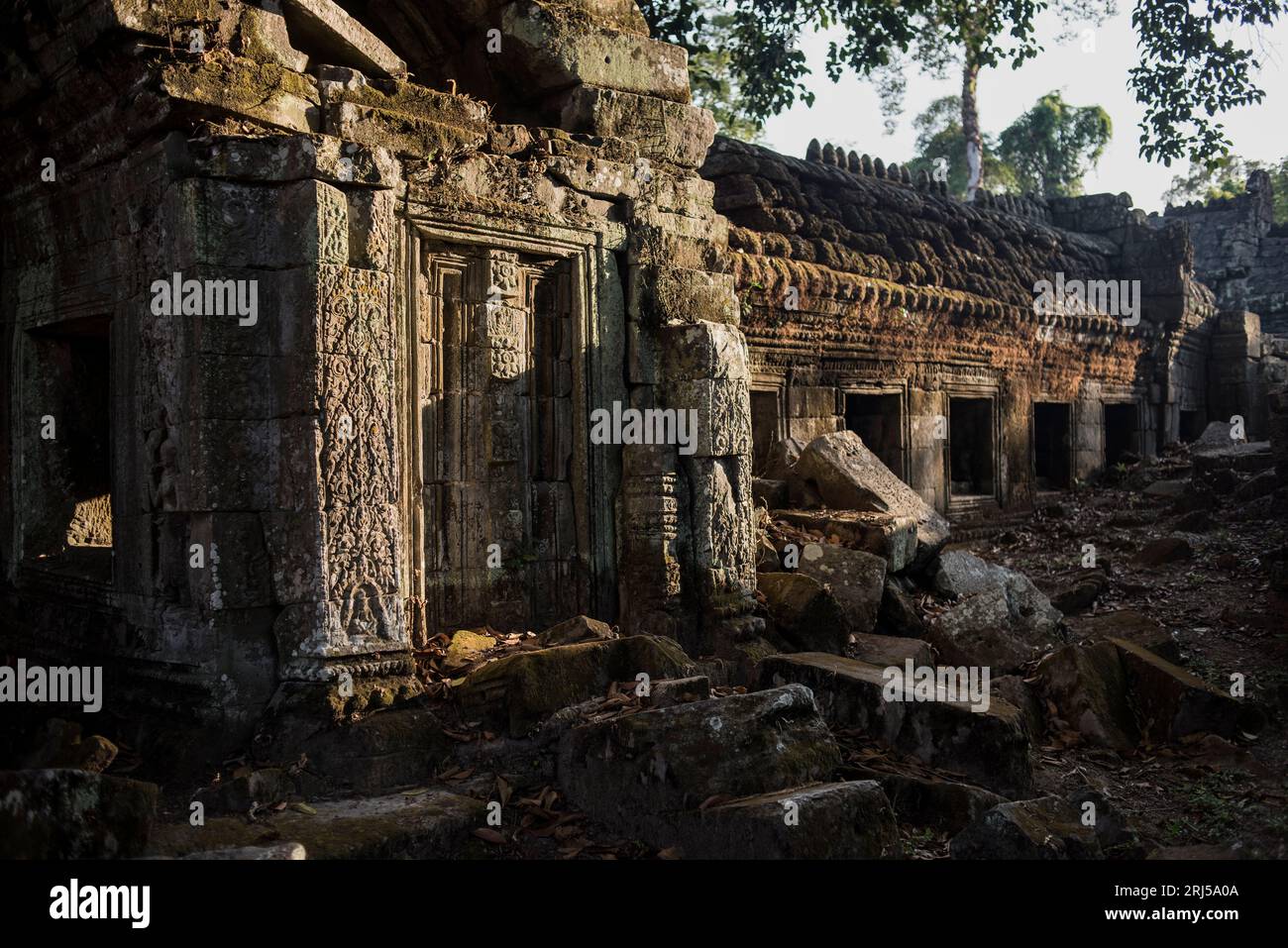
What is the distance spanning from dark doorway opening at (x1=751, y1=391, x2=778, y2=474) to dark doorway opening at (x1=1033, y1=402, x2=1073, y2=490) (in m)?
6.65

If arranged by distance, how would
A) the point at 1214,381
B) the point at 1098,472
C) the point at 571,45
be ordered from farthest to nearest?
the point at 1214,381 < the point at 1098,472 < the point at 571,45

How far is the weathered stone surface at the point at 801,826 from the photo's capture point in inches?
156

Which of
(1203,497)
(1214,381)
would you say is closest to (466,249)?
(1203,497)

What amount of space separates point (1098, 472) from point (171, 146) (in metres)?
14.7

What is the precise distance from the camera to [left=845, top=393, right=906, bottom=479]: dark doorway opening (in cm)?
1240

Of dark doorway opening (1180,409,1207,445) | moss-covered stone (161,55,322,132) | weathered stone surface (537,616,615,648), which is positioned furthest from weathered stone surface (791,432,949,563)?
dark doorway opening (1180,409,1207,445)

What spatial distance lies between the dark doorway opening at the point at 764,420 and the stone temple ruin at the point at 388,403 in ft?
4.76

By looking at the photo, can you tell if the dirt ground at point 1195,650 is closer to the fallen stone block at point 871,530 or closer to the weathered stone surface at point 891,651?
the weathered stone surface at point 891,651

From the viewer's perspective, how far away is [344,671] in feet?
16.4

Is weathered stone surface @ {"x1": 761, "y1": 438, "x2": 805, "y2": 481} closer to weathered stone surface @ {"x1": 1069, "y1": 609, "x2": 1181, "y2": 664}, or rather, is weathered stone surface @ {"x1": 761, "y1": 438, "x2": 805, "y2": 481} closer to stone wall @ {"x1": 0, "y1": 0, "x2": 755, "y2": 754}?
stone wall @ {"x1": 0, "y1": 0, "x2": 755, "y2": 754}

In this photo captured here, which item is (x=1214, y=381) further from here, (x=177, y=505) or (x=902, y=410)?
(x=177, y=505)


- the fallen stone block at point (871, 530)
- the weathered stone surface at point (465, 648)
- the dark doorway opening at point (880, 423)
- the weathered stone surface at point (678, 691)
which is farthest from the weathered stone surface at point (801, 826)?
the dark doorway opening at point (880, 423)

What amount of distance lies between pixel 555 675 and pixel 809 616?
2.15 m

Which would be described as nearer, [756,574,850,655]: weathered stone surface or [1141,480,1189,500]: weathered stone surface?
[756,574,850,655]: weathered stone surface
